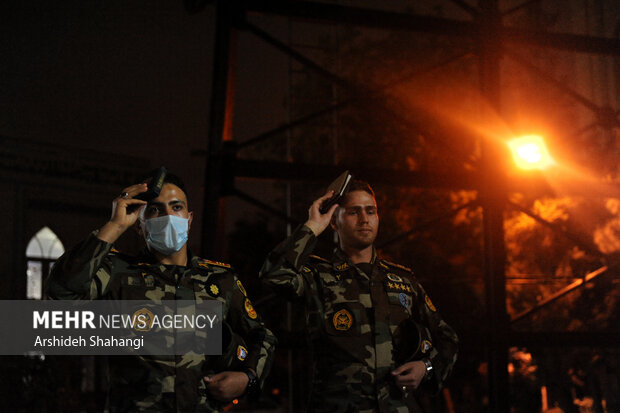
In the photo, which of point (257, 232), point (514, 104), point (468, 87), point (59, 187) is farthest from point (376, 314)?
point (257, 232)

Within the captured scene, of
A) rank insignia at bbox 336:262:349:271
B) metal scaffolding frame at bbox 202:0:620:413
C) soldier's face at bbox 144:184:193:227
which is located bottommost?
rank insignia at bbox 336:262:349:271

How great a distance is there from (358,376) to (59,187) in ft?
64.4

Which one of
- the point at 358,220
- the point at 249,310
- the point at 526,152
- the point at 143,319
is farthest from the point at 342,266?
the point at 526,152

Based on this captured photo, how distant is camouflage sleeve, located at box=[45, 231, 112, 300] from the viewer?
9.81 feet

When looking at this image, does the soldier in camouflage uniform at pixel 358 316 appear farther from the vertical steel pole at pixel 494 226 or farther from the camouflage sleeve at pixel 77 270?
the vertical steel pole at pixel 494 226

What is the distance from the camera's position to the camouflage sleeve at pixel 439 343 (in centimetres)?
378

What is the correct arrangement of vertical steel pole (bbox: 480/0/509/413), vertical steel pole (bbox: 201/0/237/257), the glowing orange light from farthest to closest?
the glowing orange light → vertical steel pole (bbox: 480/0/509/413) → vertical steel pole (bbox: 201/0/237/257)

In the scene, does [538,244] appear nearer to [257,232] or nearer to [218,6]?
[218,6]

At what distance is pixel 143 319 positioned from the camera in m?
3.25

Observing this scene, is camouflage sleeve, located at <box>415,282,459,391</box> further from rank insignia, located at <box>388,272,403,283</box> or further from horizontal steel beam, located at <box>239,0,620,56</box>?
horizontal steel beam, located at <box>239,0,620,56</box>

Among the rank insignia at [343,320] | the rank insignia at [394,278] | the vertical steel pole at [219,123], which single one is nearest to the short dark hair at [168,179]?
the rank insignia at [343,320]

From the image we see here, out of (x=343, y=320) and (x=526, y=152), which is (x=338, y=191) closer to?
(x=343, y=320)

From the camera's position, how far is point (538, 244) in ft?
46.7

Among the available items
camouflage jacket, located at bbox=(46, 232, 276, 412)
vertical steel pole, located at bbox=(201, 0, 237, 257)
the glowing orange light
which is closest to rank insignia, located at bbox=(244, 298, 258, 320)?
camouflage jacket, located at bbox=(46, 232, 276, 412)
